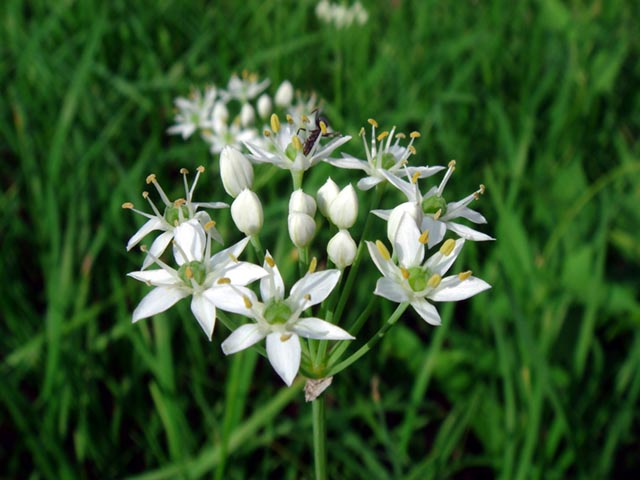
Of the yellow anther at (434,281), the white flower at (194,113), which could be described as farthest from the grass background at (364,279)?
the yellow anther at (434,281)

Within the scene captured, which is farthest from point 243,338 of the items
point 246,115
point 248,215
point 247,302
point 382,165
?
point 246,115

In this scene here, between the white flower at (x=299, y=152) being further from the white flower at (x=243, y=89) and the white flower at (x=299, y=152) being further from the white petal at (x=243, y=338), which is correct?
the white flower at (x=243, y=89)

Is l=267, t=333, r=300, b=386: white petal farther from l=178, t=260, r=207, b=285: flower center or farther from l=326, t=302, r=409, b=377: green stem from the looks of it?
l=178, t=260, r=207, b=285: flower center

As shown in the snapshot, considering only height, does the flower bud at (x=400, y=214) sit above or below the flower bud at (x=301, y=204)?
below

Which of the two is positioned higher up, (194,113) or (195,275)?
(195,275)

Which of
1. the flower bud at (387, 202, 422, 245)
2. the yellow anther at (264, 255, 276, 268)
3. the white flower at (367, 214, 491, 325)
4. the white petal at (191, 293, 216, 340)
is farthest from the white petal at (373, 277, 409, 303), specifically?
the white petal at (191, 293, 216, 340)

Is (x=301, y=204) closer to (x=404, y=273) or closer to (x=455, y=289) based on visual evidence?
(x=404, y=273)

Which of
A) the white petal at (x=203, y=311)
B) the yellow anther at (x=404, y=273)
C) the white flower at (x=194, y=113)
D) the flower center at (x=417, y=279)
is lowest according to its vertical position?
the white flower at (x=194, y=113)

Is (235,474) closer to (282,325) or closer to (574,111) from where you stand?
(282,325)
